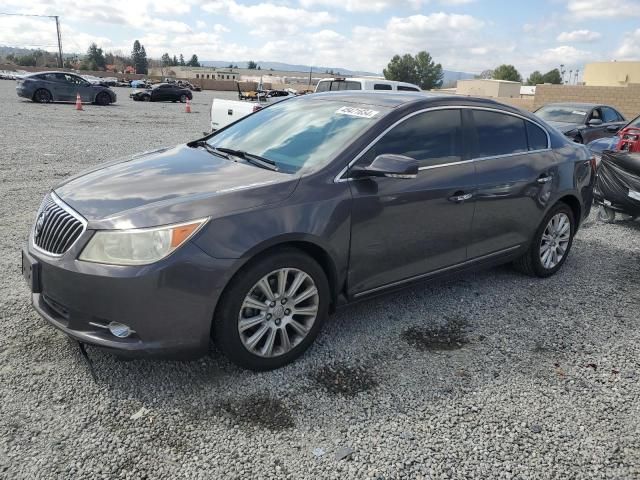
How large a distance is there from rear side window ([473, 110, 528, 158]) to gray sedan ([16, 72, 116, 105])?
2421 centimetres

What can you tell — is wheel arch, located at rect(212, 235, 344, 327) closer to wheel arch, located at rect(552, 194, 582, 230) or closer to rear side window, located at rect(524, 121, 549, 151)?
rear side window, located at rect(524, 121, 549, 151)

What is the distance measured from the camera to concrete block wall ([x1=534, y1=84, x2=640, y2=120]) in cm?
2542

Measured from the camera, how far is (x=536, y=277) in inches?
206

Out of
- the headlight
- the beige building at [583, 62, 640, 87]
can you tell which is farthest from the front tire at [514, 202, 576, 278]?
the beige building at [583, 62, 640, 87]

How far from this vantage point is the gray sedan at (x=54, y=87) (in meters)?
23.7

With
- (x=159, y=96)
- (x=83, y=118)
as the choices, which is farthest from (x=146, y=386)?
(x=159, y=96)

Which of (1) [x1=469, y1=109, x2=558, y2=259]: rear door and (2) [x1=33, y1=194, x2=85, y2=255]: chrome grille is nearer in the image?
(2) [x1=33, y1=194, x2=85, y2=255]: chrome grille

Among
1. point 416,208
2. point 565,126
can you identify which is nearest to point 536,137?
point 416,208

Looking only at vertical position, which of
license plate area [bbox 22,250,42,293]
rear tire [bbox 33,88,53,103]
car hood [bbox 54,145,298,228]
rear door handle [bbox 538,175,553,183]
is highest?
car hood [bbox 54,145,298,228]

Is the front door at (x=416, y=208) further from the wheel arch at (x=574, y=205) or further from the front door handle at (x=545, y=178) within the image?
the wheel arch at (x=574, y=205)

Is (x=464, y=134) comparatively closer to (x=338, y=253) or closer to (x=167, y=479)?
(x=338, y=253)

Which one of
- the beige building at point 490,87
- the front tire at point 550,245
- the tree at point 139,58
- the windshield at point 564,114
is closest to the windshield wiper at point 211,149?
the front tire at point 550,245

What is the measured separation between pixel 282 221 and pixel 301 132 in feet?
3.57

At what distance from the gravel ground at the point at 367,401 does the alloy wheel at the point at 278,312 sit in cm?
20
